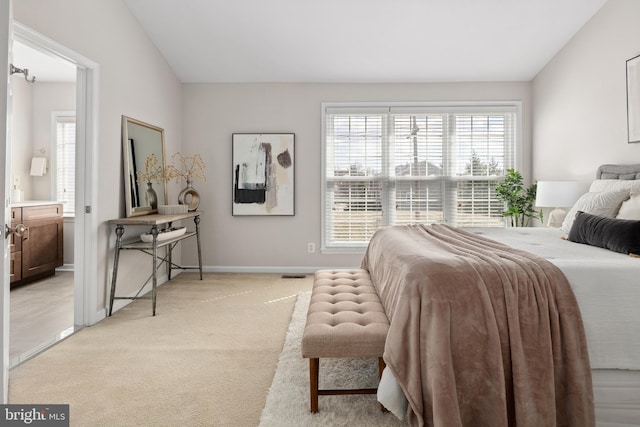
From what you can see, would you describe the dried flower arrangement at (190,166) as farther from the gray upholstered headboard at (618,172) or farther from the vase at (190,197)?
the gray upholstered headboard at (618,172)

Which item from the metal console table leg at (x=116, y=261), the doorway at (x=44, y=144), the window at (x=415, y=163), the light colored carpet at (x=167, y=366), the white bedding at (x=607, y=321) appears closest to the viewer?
the white bedding at (x=607, y=321)

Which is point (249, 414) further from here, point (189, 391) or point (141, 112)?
point (141, 112)

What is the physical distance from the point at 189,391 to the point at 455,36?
420 centimetres

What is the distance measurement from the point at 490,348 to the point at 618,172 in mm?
2815

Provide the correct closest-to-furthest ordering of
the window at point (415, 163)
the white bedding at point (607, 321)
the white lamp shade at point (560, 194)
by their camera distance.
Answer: the white bedding at point (607, 321)
the white lamp shade at point (560, 194)
the window at point (415, 163)

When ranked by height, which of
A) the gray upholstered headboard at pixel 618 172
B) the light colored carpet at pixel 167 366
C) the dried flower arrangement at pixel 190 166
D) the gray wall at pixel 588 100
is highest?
the gray wall at pixel 588 100

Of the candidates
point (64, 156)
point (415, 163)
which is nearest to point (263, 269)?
point (415, 163)

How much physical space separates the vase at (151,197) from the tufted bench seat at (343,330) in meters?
2.54

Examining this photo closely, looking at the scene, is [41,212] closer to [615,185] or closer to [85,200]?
[85,200]

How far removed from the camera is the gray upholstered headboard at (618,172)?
3377 mm

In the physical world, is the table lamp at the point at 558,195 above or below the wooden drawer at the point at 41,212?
above

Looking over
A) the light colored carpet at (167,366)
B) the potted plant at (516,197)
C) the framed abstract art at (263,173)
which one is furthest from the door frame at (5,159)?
the potted plant at (516,197)

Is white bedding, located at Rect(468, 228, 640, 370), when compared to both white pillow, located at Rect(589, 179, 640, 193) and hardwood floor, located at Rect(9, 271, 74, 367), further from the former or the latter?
hardwood floor, located at Rect(9, 271, 74, 367)

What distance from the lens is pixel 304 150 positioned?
5.33 meters
